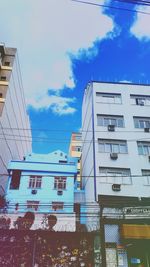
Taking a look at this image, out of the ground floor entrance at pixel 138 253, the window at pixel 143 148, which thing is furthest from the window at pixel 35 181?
the ground floor entrance at pixel 138 253

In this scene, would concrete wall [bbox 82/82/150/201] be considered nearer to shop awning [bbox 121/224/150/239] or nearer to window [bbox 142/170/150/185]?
window [bbox 142/170/150/185]

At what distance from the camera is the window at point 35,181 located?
24.9 metres

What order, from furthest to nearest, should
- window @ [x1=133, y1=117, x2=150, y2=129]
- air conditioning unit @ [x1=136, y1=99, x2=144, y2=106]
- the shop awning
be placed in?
air conditioning unit @ [x1=136, y1=99, x2=144, y2=106] < window @ [x1=133, y1=117, x2=150, y2=129] < the shop awning

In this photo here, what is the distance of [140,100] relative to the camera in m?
26.3

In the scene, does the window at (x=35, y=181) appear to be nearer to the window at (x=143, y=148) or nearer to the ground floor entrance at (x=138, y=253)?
the window at (x=143, y=148)

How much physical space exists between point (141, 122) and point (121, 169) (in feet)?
18.8

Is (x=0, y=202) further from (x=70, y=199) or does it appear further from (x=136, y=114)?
(x=136, y=114)

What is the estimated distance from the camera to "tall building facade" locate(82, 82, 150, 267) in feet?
59.2

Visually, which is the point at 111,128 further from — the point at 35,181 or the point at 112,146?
the point at 35,181

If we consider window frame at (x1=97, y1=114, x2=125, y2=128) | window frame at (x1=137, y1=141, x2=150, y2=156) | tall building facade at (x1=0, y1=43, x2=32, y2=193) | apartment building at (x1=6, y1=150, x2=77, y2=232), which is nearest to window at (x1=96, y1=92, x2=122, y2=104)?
window frame at (x1=97, y1=114, x2=125, y2=128)

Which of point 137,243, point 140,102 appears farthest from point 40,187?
point 140,102

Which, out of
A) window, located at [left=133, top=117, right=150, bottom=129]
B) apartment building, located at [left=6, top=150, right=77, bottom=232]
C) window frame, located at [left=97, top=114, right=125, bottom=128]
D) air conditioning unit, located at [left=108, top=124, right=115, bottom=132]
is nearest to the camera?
apartment building, located at [left=6, top=150, right=77, bottom=232]

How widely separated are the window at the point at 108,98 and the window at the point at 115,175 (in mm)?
7449

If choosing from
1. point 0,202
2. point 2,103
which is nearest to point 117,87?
point 2,103
